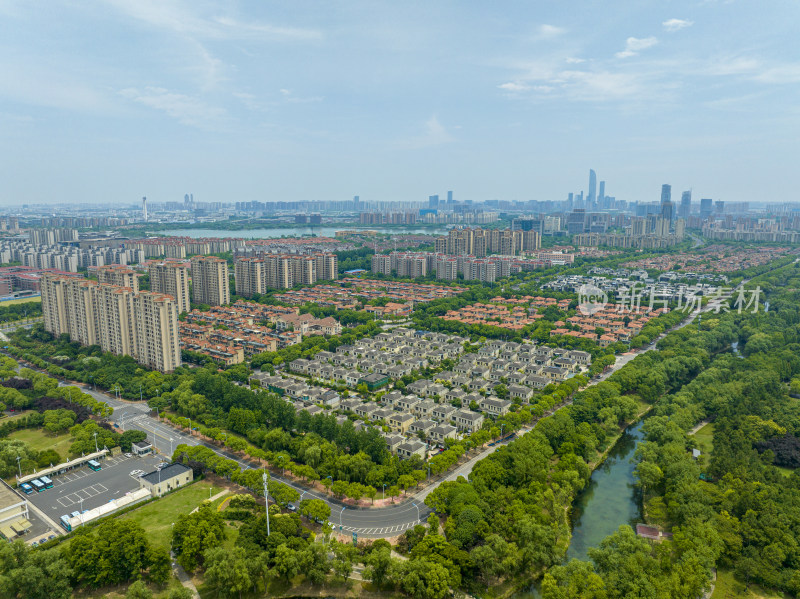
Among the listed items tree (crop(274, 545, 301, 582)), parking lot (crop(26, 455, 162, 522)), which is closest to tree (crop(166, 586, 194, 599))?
tree (crop(274, 545, 301, 582))

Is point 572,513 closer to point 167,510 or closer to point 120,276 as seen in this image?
point 167,510

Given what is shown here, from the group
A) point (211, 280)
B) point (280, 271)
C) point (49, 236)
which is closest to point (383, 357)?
point (211, 280)

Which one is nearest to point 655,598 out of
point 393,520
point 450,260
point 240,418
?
point 393,520

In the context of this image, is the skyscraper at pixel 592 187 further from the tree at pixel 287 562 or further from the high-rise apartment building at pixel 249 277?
the tree at pixel 287 562

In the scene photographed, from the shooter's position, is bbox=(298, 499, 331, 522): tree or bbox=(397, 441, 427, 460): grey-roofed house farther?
bbox=(397, 441, 427, 460): grey-roofed house

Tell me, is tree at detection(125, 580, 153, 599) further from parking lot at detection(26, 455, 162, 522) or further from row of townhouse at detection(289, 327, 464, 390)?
row of townhouse at detection(289, 327, 464, 390)
